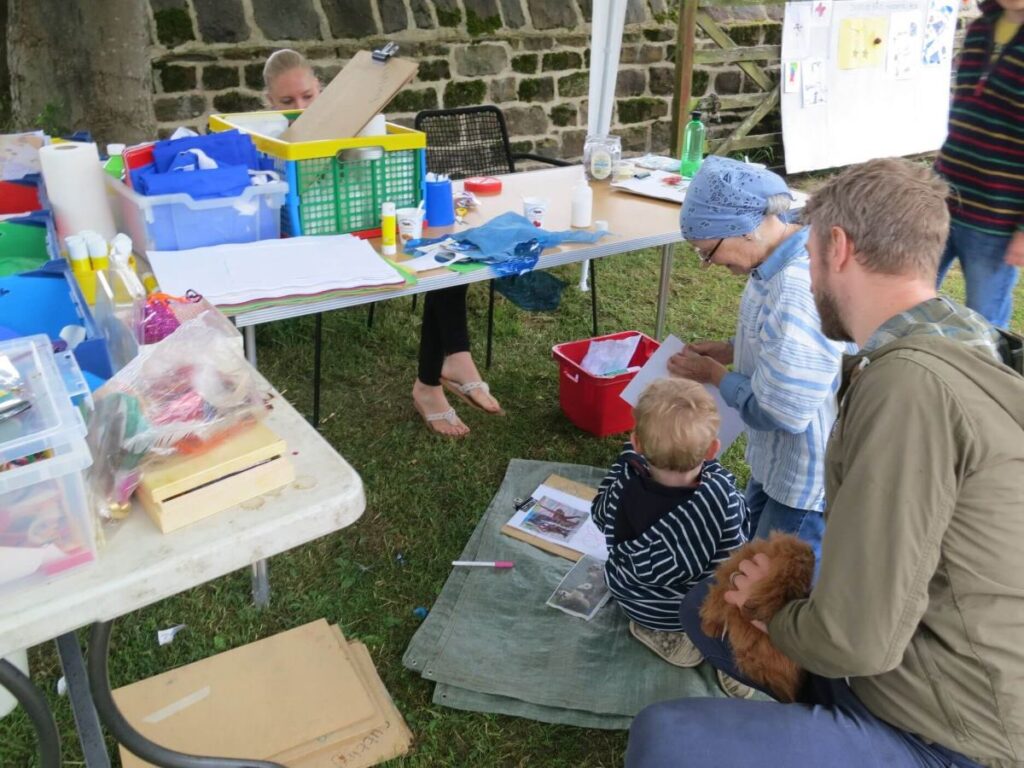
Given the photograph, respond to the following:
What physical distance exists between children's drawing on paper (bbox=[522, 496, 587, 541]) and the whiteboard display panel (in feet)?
15.2

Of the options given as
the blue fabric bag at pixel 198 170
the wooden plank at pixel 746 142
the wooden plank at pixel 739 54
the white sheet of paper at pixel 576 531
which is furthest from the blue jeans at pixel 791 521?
the wooden plank at pixel 746 142

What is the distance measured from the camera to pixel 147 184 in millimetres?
2250

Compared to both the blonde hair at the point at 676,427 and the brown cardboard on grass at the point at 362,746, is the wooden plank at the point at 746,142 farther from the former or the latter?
the brown cardboard on grass at the point at 362,746

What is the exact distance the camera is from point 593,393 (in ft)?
10.6

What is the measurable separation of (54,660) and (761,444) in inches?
78.2

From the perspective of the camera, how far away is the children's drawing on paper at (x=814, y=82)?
638cm

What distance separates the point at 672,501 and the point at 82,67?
3444 millimetres

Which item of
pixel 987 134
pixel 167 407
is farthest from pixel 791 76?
pixel 167 407

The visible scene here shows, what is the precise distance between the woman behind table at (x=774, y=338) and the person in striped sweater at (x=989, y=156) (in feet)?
2.92

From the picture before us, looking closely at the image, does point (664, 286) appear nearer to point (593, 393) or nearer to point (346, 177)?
point (593, 393)

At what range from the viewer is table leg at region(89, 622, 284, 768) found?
129cm

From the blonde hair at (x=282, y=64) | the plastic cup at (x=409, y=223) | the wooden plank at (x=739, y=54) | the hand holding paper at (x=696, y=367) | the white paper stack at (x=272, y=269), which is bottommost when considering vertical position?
the hand holding paper at (x=696, y=367)

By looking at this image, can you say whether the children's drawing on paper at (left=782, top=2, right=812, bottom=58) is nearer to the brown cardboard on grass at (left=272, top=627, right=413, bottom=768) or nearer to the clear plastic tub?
the clear plastic tub

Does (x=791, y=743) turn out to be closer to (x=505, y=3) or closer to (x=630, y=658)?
(x=630, y=658)
